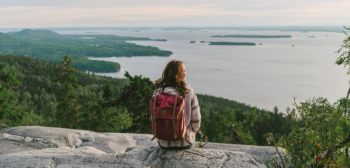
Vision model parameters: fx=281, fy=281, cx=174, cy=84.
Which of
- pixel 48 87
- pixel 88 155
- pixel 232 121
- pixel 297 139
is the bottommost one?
pixel 48 87

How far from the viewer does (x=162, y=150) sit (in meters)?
7.01

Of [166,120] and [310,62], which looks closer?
[166,120]

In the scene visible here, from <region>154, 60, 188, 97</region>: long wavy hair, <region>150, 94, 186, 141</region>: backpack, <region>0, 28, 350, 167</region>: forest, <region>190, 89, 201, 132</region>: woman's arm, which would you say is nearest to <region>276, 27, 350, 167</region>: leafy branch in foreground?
<region>0, 28, 350, 167</region>: forest

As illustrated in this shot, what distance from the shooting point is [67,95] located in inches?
1334

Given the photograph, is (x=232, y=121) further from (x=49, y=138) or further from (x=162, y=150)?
(x=162, y=150)

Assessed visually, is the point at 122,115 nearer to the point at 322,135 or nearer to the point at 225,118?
the point at 225,118

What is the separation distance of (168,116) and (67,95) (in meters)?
30.8

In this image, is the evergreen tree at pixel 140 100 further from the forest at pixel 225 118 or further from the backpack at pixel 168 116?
the backpack at pixel 168 116

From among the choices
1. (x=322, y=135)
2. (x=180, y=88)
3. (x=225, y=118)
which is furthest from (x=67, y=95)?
(x=322, y=135)

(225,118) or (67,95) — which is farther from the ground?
(67,95)

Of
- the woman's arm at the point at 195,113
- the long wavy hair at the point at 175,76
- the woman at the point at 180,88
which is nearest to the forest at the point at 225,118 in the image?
the woman's arm at the point at 195,113

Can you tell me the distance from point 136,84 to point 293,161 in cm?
1810

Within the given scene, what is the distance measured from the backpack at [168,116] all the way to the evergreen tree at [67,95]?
2923cm

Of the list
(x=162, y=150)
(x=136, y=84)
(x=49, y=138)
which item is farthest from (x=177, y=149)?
(x=136, y=84)
